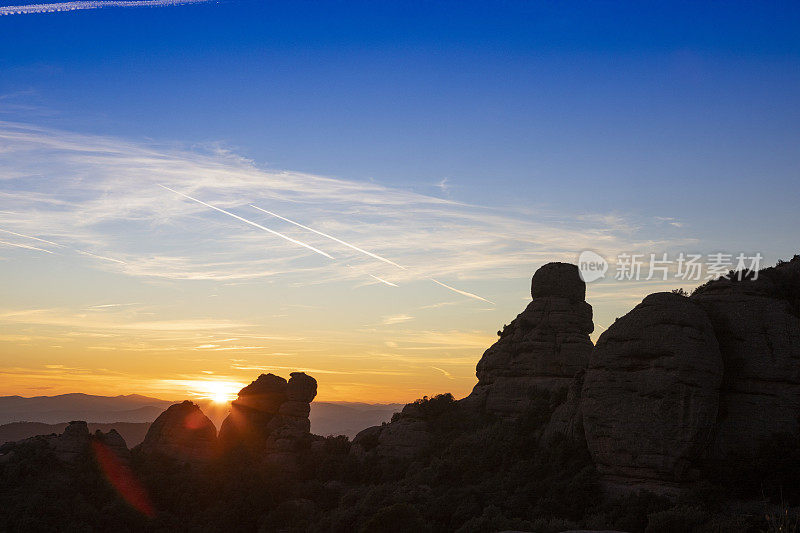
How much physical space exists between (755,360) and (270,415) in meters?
51.2

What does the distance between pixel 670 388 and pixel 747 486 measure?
6550mm

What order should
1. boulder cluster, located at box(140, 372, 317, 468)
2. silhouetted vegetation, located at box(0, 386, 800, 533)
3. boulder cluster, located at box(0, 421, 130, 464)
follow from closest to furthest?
silhouetted vegetation, located at box(0, 386, 800, 533)
boulder cluster, located at box(0, 421, 130, 464)
boulder cluster, located at box(140, 372, 317, 468)

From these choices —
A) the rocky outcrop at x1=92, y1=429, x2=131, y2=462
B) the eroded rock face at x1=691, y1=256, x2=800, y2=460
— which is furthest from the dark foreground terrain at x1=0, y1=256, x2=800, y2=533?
the rocky outcrop at x1=92, y1=429, x2=131, y2=462

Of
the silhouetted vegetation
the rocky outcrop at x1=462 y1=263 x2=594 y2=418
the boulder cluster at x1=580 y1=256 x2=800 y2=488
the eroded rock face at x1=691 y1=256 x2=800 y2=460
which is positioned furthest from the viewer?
the rocky outcrop at x1=462 y1=263 x2=594 y2=418

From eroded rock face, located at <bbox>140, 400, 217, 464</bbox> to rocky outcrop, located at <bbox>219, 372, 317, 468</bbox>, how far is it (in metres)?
2.21

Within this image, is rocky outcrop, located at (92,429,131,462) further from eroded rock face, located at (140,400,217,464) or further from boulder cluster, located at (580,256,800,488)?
boulder cluster, located at (580,256,800,488)

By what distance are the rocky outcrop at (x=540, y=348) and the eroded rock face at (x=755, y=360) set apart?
18.6 meters

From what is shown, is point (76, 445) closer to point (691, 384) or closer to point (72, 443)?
point (72, 443)

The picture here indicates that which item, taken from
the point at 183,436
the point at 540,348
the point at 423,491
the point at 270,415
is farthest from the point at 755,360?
the point at 183,436

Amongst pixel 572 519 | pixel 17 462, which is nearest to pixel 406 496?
pixel 572 519

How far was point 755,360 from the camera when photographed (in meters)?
43.7

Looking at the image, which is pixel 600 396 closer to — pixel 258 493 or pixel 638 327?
pixel 638 327

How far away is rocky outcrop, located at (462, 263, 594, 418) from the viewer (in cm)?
6444

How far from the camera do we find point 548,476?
46.5 meters
